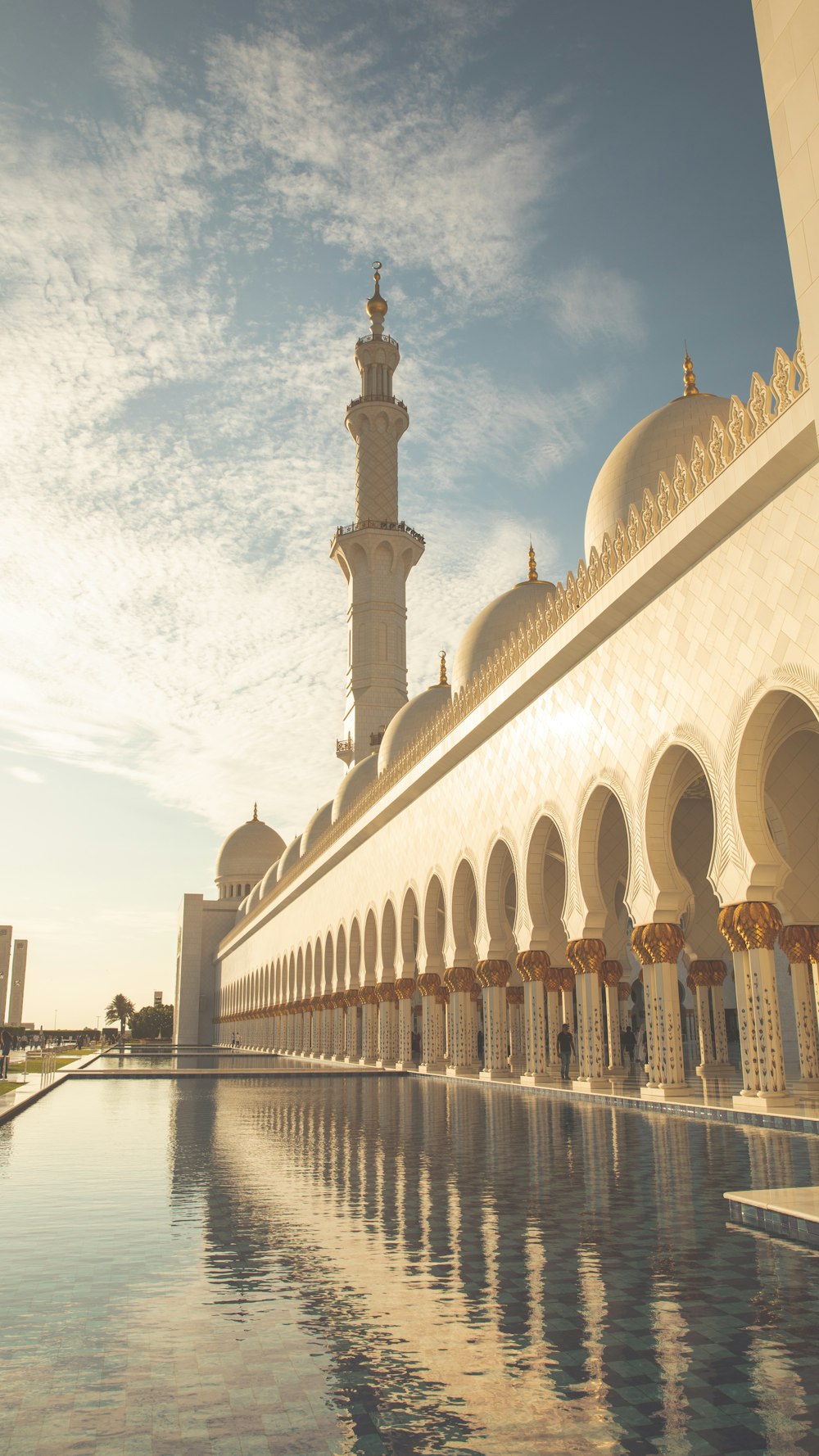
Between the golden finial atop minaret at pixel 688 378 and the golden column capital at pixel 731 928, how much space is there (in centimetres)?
595

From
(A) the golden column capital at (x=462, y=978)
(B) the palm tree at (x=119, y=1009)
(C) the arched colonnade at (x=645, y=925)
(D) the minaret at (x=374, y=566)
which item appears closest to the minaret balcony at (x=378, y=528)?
(D) the minaret at (x=374, y=566)

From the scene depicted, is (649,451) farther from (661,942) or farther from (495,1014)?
(495,1014)

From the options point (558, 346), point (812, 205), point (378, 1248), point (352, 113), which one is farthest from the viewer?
point (558, 346)

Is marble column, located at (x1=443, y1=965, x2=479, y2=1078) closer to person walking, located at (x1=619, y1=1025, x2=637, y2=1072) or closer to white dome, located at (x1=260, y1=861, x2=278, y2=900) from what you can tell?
person walking, located at (x1=619, y1=1025, x2=637, y2=1072)

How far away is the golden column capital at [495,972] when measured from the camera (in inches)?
535

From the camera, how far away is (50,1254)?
3592mm

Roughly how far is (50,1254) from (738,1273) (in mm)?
2068

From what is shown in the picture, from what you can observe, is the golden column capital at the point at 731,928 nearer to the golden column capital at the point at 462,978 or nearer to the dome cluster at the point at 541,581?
the dome cluster at the point at 541,581

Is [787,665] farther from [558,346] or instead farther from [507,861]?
[507,861]

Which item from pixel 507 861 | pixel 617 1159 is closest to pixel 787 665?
pixel 617 1159

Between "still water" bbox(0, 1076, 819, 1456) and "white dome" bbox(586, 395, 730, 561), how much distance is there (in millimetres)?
7253

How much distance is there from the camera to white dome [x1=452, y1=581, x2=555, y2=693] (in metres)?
16.4

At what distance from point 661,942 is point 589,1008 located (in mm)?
1829

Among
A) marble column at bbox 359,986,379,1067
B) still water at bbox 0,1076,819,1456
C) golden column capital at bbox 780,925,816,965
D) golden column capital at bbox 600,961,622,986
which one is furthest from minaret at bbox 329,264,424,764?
still water at bbox 0,1076,819,1456
